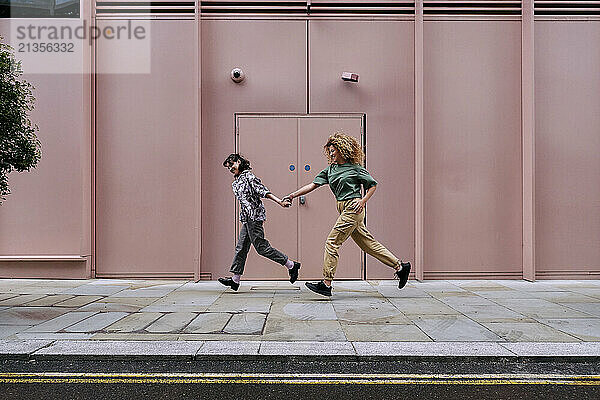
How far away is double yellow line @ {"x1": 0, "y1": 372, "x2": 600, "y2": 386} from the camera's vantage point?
3688 millimetres

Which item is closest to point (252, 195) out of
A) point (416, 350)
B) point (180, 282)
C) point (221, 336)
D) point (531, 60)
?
point (180, 282)

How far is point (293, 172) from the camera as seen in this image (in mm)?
8328

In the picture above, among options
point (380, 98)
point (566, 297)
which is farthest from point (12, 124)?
point (566, 297)

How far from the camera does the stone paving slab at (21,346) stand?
4258 mm

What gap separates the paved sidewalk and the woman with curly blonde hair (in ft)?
1.24

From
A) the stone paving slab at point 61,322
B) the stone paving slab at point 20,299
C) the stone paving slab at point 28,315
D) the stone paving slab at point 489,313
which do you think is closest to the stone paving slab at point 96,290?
the stone paving slab at point 20,299

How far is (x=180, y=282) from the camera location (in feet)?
26.9

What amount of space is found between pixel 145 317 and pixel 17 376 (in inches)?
69.9

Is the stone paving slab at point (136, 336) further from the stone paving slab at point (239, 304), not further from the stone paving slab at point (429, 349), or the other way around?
the stone paving slab at point (429, 349)

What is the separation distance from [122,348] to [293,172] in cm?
448

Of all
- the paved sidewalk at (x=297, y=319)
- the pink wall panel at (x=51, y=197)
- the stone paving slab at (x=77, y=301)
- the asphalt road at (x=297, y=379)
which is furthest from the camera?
the pink wall panel at (x=51, y=197)

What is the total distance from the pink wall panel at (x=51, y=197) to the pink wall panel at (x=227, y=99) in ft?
6.06

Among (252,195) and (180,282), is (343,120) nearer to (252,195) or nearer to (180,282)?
(252,195)

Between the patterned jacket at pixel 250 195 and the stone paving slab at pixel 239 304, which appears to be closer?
the stone paving slab at pixel 239 304
